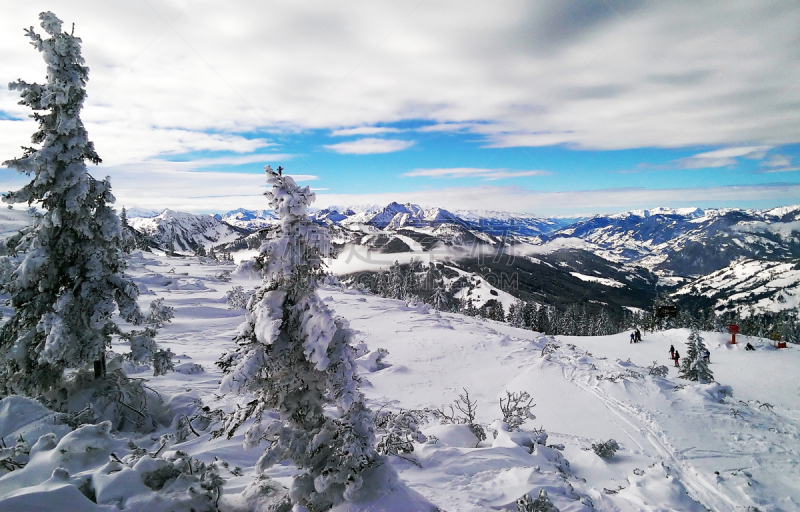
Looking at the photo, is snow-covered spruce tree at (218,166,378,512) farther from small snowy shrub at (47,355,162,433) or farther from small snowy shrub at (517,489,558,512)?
small snowy shrub at (47,355,162,433)

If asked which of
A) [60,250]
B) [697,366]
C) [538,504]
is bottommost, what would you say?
[697,366]

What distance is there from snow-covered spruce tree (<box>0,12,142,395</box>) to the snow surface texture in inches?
82.0

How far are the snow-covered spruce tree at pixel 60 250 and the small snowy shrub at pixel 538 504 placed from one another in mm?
9737

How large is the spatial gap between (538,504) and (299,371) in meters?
4.42

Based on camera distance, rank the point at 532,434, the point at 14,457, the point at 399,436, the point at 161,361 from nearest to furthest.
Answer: the point at 14,457
the point at 399,436
the point at 161,361
the point at 532,434

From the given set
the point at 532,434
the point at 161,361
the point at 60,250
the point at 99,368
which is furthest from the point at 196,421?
the point at 532,434

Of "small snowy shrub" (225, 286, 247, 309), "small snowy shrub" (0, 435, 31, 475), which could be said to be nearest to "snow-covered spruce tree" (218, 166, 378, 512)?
"small snowy shrub" (0, 435, 31, 475)

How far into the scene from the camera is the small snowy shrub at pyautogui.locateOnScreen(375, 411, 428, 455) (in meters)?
→ 7.59

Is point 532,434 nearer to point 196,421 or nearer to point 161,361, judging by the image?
point 196,421

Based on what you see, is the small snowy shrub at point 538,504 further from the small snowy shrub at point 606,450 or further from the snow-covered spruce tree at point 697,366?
the snow-covered spruce tree at point 697,366

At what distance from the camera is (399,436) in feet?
27.3

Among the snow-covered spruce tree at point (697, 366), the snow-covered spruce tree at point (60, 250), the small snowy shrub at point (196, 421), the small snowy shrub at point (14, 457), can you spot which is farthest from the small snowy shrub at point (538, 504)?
the snow-covered spruce tree at point (697, 366)

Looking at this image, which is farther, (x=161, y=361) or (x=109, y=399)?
(x=161, y=361)

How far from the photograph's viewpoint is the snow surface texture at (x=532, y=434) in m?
5.52
